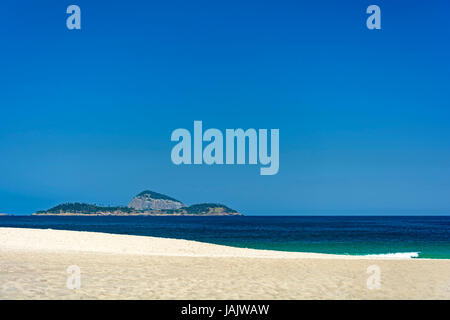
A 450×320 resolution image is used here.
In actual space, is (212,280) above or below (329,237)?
above

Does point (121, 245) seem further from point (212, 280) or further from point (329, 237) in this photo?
point (329, 237)

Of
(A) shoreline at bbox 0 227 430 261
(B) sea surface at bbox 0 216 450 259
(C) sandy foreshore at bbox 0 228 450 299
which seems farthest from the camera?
(B) sea surface at bbox 0 216 450 259

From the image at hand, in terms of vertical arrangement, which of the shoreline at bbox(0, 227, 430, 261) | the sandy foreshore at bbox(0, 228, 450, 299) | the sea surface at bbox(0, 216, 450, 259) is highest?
the sandy foreshore at bbox(0, 228, 450, 299)

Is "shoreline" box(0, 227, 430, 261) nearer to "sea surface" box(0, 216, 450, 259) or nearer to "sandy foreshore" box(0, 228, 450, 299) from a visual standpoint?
"sandy foreshore" box(0, 228, 450, 299)

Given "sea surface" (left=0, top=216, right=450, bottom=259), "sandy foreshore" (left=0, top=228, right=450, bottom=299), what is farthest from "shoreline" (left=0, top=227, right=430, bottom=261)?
"sea surface" (left=0, top=216, right=450, bottom=259)

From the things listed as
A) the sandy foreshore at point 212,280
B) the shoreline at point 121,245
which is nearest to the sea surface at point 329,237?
the shoreline at point 121,245

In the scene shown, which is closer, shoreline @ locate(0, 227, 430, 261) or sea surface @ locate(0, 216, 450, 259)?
shoreline @ locate(0, 227, 430, 261)

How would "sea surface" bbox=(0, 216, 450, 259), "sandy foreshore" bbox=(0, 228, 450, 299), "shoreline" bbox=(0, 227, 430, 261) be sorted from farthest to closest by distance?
"sea surface" bbox=(0, 216, 450, 259) → "shoreline" bbox=(0, 227, 430, 261) → "sandy foreshore" bbox=(0, 228, 450, 299)

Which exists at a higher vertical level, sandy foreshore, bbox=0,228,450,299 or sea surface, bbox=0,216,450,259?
sandy foreshore, bbox=0,228,450,299

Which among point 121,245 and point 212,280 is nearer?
point 212,280

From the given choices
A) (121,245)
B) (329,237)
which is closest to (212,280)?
(121,245)

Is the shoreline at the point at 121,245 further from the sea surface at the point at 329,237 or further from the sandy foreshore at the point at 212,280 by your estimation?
the sea surface at the point at 329,237
